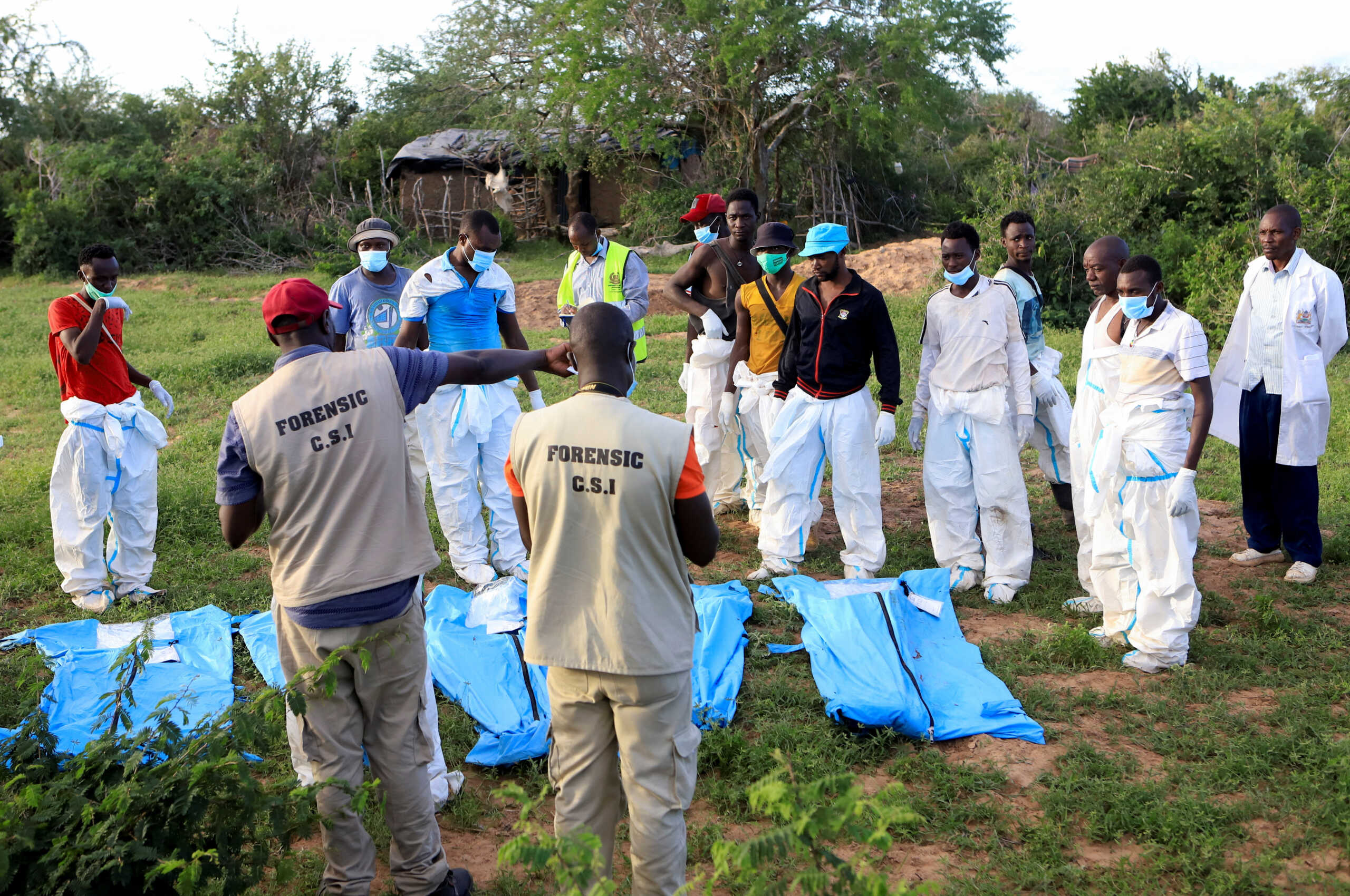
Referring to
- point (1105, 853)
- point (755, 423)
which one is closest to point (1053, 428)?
point (755, 423)

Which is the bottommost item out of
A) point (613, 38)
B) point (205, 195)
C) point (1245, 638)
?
point (1245, 638)

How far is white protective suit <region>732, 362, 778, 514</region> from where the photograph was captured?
20.0 feet

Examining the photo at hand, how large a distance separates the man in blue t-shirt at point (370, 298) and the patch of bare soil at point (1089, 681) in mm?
3608

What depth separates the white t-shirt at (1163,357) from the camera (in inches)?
175

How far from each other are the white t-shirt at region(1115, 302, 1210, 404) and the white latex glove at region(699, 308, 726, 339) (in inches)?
97.8

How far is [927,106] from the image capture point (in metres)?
18.6

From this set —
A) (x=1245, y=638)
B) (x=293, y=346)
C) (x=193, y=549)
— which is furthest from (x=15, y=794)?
(x=1245, y=638)

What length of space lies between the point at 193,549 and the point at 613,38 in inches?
631

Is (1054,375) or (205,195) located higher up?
(205,195)

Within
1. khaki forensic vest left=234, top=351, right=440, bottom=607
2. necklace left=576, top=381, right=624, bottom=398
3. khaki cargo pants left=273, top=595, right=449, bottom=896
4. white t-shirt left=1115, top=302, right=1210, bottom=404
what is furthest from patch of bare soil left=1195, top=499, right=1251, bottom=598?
khaki forensic vest left=234, top=351, right=440, bottom=607

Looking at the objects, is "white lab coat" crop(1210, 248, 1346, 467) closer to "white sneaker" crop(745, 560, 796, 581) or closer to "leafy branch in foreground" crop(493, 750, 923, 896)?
"white sneaker" crop(745, 560, 796, 581)

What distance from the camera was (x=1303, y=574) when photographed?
5613 millimetres

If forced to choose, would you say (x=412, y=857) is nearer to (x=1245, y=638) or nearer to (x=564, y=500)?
(x=564, y=500)

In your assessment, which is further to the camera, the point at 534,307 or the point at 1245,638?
the point at 534,307
